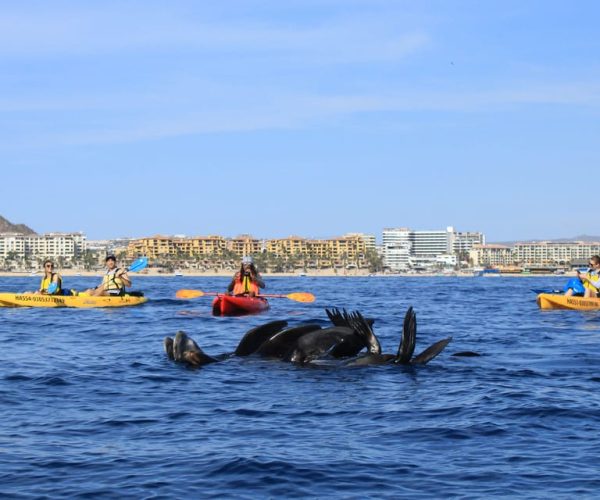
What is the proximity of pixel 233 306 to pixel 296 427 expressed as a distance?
1812cm

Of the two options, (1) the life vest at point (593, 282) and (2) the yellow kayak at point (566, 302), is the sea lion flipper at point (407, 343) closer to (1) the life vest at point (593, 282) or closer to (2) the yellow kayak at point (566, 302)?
(2) the yellow kayak at point (566, 302)

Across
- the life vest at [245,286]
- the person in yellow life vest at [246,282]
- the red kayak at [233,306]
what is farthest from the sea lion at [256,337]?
the life vest at [245,286]

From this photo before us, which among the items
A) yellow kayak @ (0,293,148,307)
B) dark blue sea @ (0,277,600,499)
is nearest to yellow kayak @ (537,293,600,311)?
dark blue sea @ (0,277,600,499)

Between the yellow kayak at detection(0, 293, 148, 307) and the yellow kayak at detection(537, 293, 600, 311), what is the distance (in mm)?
13434

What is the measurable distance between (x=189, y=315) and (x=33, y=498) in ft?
70.6

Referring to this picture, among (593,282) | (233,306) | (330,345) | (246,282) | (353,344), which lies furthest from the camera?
(246,282)

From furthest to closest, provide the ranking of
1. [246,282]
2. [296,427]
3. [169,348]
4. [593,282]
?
[246,282] → [593,282] → [169,348] → [296,427]

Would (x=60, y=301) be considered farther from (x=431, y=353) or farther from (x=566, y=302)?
(x=431, y=353)

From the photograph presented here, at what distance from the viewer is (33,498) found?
23.0ft

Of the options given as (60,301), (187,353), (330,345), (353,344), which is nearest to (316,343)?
(330,345)

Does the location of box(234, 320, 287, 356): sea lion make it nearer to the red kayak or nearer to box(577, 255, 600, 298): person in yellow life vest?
the red kayak

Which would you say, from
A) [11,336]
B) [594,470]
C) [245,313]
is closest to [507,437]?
[594,470]

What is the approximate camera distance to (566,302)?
29.2 metres

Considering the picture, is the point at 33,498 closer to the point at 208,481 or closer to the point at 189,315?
the point at 208,481
